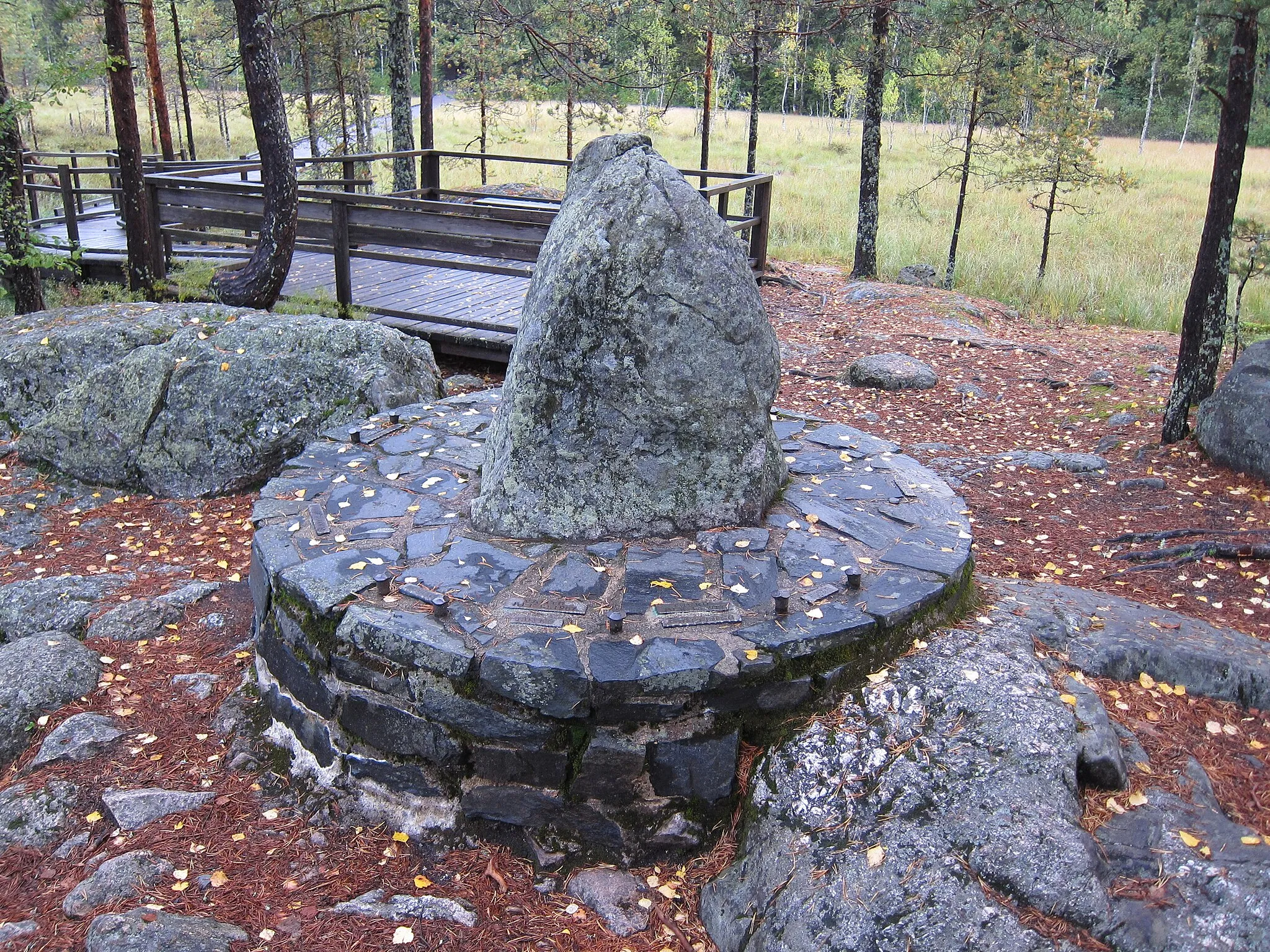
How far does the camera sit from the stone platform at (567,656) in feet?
11.4

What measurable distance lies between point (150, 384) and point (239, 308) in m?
1.29

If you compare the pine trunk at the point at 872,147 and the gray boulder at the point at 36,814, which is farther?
the pine trunk at the point at 872,147

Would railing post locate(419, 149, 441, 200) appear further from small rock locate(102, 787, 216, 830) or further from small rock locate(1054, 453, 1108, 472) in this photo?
small rock locate(102, 787, 216, 830)

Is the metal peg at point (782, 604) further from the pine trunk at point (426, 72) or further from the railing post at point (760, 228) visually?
the pine trunk at point (426, 72)

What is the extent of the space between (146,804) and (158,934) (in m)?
0.92

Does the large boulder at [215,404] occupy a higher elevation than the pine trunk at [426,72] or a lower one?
lower

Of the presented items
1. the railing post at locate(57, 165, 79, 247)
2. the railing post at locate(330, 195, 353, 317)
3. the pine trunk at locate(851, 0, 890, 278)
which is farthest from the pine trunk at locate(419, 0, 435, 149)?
the pine trunk at locate(851, 0, 890, 278)

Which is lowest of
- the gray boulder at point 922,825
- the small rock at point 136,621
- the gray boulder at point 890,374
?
the small rock at point 136,621

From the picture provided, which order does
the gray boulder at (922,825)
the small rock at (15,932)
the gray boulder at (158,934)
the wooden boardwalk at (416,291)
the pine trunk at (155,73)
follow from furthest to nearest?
the pine trunk at (155,73) → the wooden boardwalk at (416,291) → the small rock at (15,932) → the gray boulder at (158,934) → the gray boulder at (922,825)

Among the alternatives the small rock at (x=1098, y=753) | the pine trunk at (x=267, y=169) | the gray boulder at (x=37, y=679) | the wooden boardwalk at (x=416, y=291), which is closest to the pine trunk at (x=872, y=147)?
the wooden boardwalk at (x=416, y=291)

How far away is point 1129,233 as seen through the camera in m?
18.8

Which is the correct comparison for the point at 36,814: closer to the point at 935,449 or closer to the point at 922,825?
the point at 922,825

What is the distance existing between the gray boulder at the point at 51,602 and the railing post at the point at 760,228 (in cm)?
949

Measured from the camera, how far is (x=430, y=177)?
1270 centimetres
